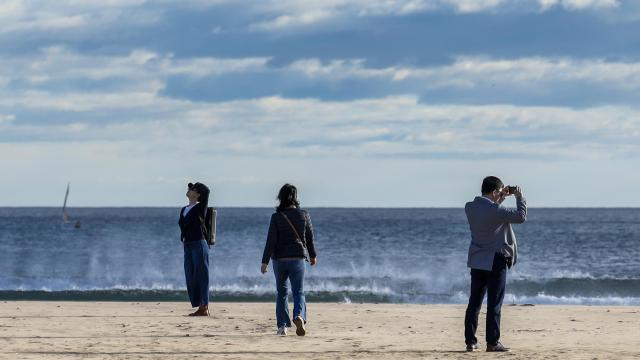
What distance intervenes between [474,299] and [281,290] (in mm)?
2603

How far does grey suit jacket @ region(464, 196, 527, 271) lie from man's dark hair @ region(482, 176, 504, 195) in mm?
126

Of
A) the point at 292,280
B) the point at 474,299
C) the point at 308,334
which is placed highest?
the point at 292,280

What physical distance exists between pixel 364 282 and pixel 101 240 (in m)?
49.8

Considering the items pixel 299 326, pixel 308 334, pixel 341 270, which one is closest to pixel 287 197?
pixel 299 326

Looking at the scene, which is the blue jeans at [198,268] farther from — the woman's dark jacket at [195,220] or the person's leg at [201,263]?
the woman's dark jacket at [195,220]

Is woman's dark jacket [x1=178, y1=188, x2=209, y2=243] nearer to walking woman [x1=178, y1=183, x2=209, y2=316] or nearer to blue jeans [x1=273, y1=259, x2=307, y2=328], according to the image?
walking woman [x1=178, y1=183, x2=209, y2=316]

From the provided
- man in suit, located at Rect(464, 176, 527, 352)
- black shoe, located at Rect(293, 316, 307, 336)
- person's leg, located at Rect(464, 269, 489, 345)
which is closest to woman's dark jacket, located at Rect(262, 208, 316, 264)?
black shoe, located at Rect(293, 316, 307, 336)

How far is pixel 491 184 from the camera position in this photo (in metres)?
11.3

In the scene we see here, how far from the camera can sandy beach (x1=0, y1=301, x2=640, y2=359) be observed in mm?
11578

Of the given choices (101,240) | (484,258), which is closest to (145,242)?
(101,240)

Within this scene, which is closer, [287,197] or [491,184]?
[491,184]

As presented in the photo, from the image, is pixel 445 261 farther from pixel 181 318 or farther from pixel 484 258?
pixel 484 258

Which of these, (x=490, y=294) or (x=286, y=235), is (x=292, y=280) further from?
(x=490, y=294)

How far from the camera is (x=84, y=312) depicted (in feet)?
55.3
